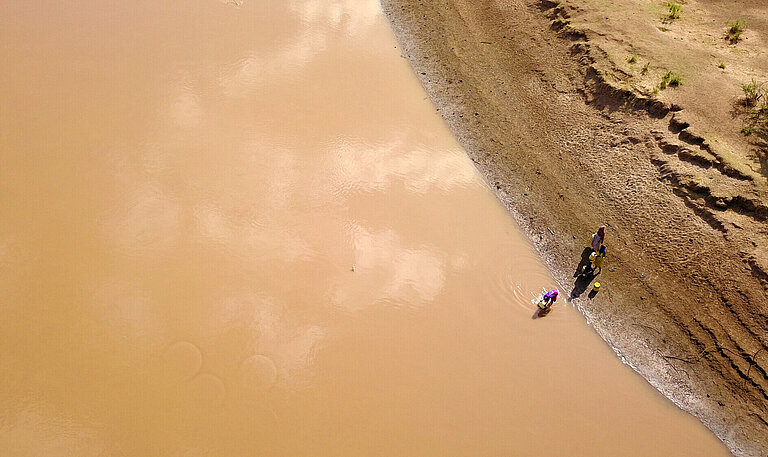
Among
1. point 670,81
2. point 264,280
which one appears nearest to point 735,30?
point 670,81

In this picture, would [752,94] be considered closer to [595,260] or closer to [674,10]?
[674,10]

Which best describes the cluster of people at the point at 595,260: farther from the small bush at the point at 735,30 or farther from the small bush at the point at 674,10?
the small bush at the point at 674,10

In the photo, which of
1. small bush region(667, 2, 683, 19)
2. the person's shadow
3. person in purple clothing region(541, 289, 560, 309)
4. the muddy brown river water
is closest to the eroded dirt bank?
the person's shadow

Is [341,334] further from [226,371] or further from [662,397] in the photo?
[662,397]

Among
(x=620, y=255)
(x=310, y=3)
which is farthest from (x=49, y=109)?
(x=620, y=255)

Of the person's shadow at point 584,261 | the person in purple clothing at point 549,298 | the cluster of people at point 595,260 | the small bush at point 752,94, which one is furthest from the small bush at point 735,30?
the person in purple clothing at point 549,298

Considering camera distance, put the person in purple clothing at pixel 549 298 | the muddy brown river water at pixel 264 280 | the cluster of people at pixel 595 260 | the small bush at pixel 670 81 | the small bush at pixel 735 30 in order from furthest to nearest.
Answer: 1. the small bush at pixel 735 30
2. the small bush at pixel 670 81
3. the cluster of people at pixel 595 260
4. the person in purple clothing at pixel 549 298
5. the muddy brown river water at pixel 264 280
